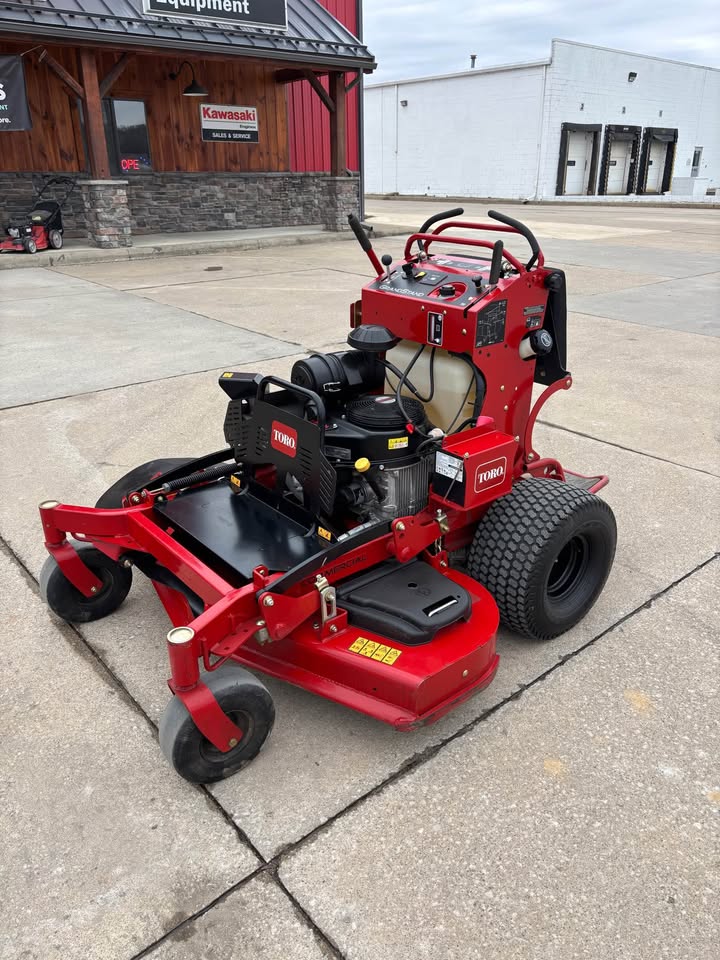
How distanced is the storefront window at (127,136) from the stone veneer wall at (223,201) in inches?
9.9

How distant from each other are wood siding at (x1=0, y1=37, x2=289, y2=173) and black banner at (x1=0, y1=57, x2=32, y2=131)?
584 millimetres

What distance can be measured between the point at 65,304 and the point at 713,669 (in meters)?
8.33

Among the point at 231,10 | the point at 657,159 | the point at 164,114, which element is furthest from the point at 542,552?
the point at 657,159

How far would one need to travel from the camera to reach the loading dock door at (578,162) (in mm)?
33312

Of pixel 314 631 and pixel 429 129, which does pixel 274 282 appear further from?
pixel 429 129

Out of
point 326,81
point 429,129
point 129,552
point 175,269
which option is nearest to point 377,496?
point 129,552

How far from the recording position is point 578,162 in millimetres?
33719

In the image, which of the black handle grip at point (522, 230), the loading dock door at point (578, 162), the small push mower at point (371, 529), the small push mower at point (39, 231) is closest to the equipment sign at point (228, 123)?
the small push mower at point (39, 231)

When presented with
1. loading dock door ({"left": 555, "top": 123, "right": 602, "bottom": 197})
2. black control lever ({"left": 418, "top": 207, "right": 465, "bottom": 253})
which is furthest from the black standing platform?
loading dock door ({"left": 555, "top": 123, "right": 602, "bottom": 197})

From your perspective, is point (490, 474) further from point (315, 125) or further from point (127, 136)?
point (315, 125)

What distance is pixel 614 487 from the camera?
14.0 feet

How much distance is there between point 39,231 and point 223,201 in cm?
458

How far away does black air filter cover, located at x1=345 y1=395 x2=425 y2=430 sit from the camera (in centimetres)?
267

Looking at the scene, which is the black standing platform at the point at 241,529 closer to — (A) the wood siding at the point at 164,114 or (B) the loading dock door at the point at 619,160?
(A) the wood siding at the point at 164,114
